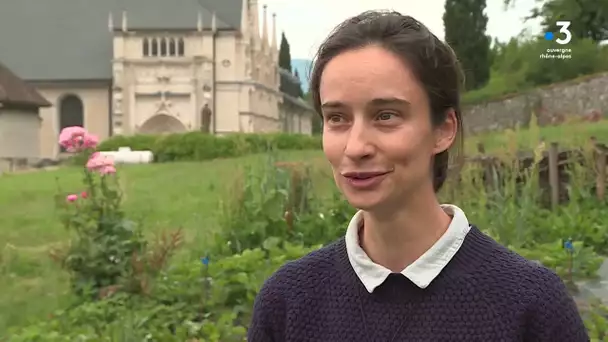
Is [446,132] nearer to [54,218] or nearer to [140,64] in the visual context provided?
[54,218]

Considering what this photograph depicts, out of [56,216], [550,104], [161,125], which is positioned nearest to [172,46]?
[161,125]

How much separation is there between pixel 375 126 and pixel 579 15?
81.4ft

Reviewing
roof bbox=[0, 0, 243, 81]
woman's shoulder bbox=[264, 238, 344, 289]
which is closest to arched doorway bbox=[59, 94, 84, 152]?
roof bbox=[0, 0, 243, 81]

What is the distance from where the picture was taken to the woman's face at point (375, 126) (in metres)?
1.34

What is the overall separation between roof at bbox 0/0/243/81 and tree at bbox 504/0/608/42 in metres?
26.4

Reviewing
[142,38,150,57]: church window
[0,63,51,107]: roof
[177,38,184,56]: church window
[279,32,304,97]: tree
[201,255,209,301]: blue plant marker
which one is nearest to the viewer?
[201,255,209,301]: blue plant marker

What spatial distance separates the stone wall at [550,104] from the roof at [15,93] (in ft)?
71.8

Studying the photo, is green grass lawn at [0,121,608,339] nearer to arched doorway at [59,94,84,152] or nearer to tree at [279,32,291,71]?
arched doorway at [59,94,84,152]

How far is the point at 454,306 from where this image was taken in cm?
138

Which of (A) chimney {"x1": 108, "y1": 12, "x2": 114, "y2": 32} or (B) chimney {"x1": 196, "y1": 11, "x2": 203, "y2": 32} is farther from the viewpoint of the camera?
(A) chimney {"x1": 108, "y1": 12, "x2": 114, "y2": 32}

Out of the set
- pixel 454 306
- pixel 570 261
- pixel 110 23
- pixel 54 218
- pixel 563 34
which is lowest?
pixel 54 218

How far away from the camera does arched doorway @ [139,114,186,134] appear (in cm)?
4744

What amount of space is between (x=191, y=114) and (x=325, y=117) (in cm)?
4661

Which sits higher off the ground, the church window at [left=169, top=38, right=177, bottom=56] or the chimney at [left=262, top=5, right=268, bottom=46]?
the chimney at [left=262, top=5, right=268, bottom=46]
